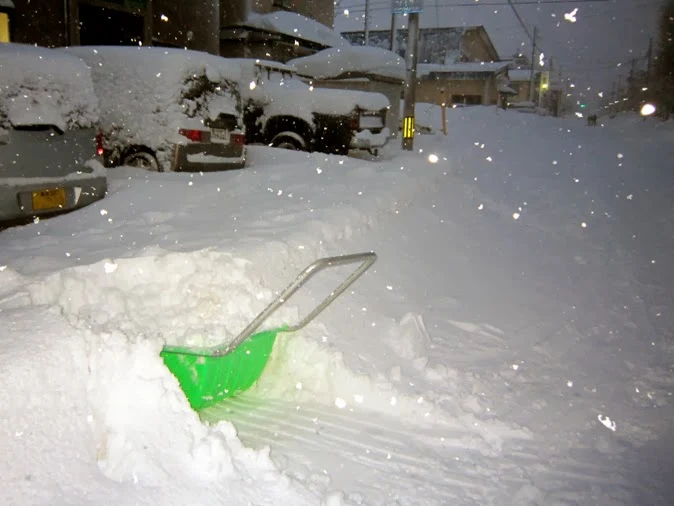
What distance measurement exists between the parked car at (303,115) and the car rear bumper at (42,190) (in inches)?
227

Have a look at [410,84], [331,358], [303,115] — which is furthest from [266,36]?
[331,358]

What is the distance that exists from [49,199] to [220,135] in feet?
11.4

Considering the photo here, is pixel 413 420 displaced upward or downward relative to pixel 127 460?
downward

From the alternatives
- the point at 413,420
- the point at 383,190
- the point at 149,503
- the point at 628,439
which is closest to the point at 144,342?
the point at 149,503

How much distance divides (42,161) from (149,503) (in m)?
3.95

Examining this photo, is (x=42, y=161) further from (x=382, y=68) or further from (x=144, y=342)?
(x=382, y=68)

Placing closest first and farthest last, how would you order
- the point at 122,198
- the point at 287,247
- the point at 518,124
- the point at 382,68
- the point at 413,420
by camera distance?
1. the point at 413,420
2. the point at 287,247
3. the point at 122,198
4. the point at 382,68
5. the point at 518,124

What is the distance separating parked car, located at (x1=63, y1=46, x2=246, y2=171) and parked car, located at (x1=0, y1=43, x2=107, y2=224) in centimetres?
202

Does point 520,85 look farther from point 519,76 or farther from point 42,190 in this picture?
point 42,190

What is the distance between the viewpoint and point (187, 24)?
1733cm

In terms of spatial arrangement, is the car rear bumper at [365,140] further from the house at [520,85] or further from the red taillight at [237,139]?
the house at [520,85]

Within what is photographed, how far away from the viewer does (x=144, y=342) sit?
2.82 m

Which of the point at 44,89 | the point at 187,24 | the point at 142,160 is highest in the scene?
the point at 187,24

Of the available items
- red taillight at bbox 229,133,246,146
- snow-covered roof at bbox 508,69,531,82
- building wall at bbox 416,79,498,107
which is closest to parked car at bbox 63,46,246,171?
red taillight at bbox 229,133,246,146
